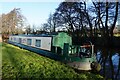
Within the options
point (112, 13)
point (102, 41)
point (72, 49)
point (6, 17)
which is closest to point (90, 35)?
point (102, 41)

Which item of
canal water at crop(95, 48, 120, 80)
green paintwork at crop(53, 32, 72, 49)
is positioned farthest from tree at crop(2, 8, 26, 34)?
green paintwork at crop(53, 32, 72, 49)

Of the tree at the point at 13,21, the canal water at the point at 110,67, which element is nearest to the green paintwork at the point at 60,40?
the canal water at the point at 110,67

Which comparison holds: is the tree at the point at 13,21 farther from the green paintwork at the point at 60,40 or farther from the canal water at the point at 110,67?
the green paintwork at the point at 60,40

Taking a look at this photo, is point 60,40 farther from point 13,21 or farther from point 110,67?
point 13,21

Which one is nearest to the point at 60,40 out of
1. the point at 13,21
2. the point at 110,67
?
the point at 110,67

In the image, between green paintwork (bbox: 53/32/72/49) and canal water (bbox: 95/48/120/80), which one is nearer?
canal water (bbox: 95/48/120/80)

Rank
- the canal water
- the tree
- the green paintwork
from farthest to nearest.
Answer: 1. the tree
2. the green paintwork
3. the canal water

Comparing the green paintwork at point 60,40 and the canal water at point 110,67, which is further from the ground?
the green paintwork at point 60,40

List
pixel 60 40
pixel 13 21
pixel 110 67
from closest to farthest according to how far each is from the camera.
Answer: pixel 60 40
pixel 110 67
pixel 13 21

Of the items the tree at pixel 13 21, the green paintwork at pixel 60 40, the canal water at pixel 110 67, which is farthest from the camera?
the tree at pixel 13 21

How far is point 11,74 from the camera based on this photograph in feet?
21.2

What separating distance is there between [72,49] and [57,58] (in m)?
1.20

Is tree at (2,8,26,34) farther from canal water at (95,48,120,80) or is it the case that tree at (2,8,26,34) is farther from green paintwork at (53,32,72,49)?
green paintwork at (53,32,72,49)

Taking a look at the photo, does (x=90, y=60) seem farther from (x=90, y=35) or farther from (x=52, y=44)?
(x=90, y=35)
